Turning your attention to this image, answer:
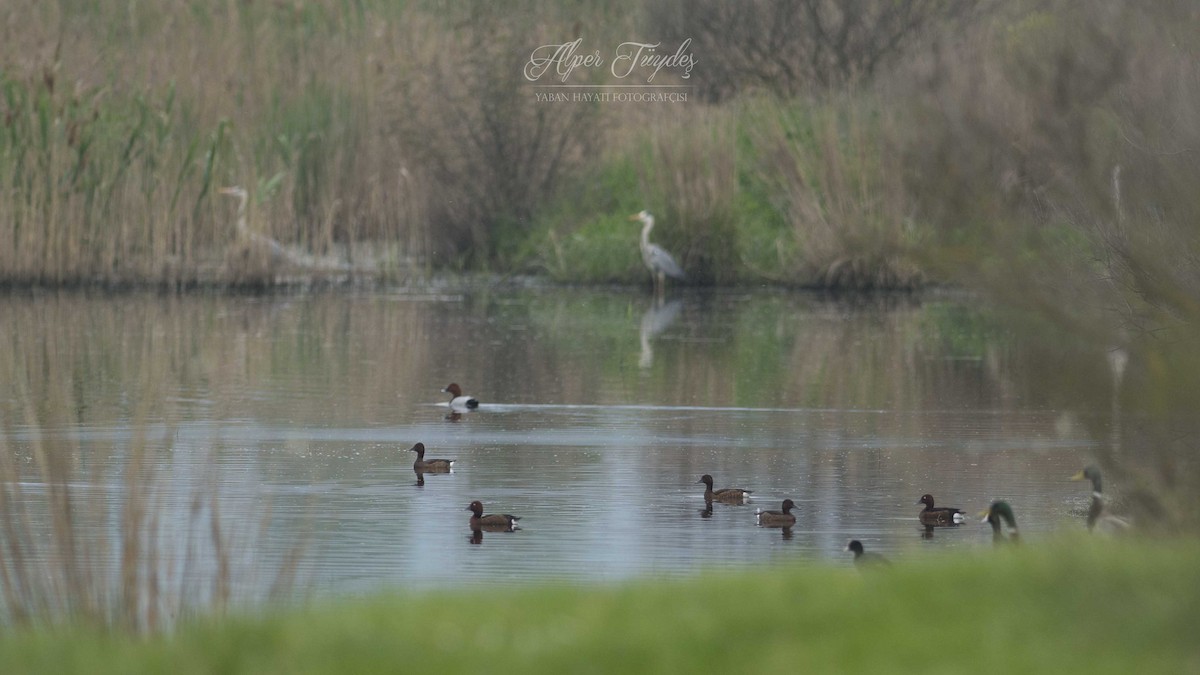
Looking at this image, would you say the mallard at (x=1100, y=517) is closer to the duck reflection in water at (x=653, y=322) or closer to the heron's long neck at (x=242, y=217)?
the duck reflection in water at (x=653, y=322)

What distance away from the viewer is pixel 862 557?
31.6 ft

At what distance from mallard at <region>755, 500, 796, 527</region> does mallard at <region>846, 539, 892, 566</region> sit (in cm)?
139

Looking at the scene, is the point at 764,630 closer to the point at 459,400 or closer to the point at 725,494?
the point at 725,494

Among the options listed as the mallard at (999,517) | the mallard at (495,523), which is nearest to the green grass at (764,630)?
the mallard at (999,517)

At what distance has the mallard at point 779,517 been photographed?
465 inches

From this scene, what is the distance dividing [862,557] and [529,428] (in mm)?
7017

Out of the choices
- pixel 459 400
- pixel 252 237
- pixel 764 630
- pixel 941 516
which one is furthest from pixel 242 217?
pixel 764 630

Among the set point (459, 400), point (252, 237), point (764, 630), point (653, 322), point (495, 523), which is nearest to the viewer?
point (764, 630)

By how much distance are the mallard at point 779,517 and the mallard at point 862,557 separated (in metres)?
1.39

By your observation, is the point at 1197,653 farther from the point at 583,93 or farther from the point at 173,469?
the point at 583,93

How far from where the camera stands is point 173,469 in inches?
538

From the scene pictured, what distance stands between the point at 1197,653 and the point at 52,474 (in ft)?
13.7

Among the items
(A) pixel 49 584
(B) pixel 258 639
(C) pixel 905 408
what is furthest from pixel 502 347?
(B) pixel 258 639

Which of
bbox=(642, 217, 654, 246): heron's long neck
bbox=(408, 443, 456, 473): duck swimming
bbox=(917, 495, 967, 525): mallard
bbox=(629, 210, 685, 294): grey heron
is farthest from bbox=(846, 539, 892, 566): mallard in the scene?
bbox=(642, 217, 654, 246): heron's long neck
